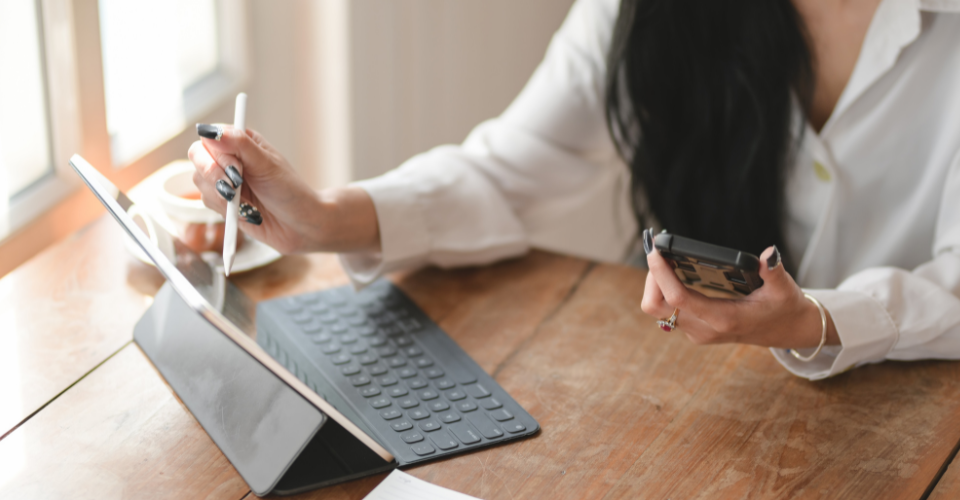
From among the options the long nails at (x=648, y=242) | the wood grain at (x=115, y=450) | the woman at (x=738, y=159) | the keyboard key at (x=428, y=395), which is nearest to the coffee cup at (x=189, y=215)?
the woman at (x=738, y=159)

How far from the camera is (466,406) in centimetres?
69

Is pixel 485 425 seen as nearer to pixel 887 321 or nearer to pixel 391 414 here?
pixel 391 414

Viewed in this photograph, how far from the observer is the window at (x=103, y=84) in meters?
0.99

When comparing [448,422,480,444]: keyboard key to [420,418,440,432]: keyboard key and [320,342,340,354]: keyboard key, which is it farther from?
[320,342,340,354]: keyboard key

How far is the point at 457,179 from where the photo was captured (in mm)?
954

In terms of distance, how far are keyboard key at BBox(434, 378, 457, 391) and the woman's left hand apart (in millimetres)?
185

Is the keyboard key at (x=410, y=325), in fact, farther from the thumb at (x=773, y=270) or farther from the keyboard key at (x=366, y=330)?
the thumb at (x=773, y=270)

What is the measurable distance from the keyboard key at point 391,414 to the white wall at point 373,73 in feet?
2.97

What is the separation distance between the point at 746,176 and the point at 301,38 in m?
0.86

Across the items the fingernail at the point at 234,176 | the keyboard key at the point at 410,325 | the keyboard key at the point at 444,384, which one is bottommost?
the keyboard key at the point at 410,325

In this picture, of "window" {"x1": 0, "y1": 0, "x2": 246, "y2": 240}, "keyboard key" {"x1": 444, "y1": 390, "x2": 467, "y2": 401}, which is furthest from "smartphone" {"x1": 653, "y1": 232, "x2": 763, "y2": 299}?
"window" {"x1": 0, "y1": 0, "x2": 246, "y2": 240}

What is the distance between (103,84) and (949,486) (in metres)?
1.07

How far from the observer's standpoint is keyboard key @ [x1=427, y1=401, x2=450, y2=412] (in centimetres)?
69

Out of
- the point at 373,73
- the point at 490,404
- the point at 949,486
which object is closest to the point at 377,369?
the point at 490,404
